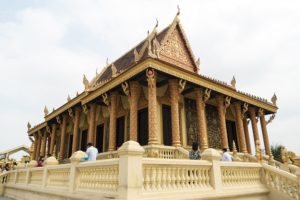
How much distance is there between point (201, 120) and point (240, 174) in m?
3.84

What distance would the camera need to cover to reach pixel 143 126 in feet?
33.8

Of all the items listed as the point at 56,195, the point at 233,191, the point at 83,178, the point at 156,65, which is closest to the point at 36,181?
the point at 56,195

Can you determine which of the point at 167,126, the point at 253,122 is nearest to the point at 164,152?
the point at 167,126

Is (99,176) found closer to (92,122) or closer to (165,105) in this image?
(165,105)

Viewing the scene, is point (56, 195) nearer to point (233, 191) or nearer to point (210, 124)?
point (233, 191)

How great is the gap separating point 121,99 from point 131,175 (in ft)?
26.0

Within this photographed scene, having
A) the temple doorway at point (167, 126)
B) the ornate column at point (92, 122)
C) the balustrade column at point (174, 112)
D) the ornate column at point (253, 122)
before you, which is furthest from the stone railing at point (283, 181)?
the ornate column at point (92, 122)

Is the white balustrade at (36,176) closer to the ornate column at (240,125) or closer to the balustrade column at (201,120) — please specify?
the balustrade column at (201,120)

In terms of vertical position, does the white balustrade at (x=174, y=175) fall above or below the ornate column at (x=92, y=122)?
below

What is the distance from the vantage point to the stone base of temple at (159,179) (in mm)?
3871

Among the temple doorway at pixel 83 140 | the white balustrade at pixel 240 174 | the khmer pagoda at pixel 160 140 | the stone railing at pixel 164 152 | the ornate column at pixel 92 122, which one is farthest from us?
the temple doorway at pixel 83 140

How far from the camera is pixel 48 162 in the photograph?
7668mm

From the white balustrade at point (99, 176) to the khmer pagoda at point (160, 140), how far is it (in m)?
0.02

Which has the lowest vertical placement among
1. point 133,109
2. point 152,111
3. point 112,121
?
point 152,111
